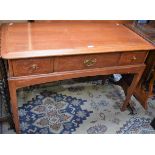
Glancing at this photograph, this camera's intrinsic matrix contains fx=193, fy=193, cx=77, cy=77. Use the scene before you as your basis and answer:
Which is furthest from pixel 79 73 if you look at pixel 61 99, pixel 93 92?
pixel 93 92

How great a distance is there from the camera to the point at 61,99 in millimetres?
1949

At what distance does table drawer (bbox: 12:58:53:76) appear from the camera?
3.65 feet

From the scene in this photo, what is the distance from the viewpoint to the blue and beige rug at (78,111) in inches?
66.2

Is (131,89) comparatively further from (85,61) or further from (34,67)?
(34,67)

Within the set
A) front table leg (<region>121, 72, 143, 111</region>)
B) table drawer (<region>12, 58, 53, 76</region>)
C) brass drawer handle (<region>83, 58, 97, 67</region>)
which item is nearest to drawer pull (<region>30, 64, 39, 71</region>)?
table drawer (<region>12, 58, 53, 76</region>)

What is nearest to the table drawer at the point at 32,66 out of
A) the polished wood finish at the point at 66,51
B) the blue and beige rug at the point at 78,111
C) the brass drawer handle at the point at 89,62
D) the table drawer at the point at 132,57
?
the polished wood finish at the point at 66,51

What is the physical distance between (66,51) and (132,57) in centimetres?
53

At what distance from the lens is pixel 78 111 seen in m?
1.84

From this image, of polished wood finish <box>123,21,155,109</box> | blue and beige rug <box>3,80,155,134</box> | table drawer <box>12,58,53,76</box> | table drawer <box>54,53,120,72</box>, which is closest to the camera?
table drawer <box>12,58,53,76</box>

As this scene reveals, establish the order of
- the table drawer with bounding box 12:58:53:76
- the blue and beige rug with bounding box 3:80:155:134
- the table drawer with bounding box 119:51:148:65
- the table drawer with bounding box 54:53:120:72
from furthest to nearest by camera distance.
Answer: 1. the blue and beige rug with bounding box 3:80:155:134
2. the table drawer with bounding box 119:51:148:65
3. the table drawer with bounding box 54:53:120:72
4. the table drawer with bounding box 12:58:53:76

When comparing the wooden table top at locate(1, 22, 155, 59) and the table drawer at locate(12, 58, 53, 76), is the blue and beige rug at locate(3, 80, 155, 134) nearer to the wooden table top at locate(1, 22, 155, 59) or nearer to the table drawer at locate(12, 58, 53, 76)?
the table drawer at locate(12, 58, 53, 76)

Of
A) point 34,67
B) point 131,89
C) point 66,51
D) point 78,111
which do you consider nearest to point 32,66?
point 34,67

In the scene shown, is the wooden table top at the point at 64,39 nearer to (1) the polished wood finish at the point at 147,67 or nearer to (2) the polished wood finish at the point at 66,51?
(2) the polished wood finish at the point at 66,51

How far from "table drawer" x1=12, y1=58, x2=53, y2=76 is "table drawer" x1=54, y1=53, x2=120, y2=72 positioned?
0.05 m
